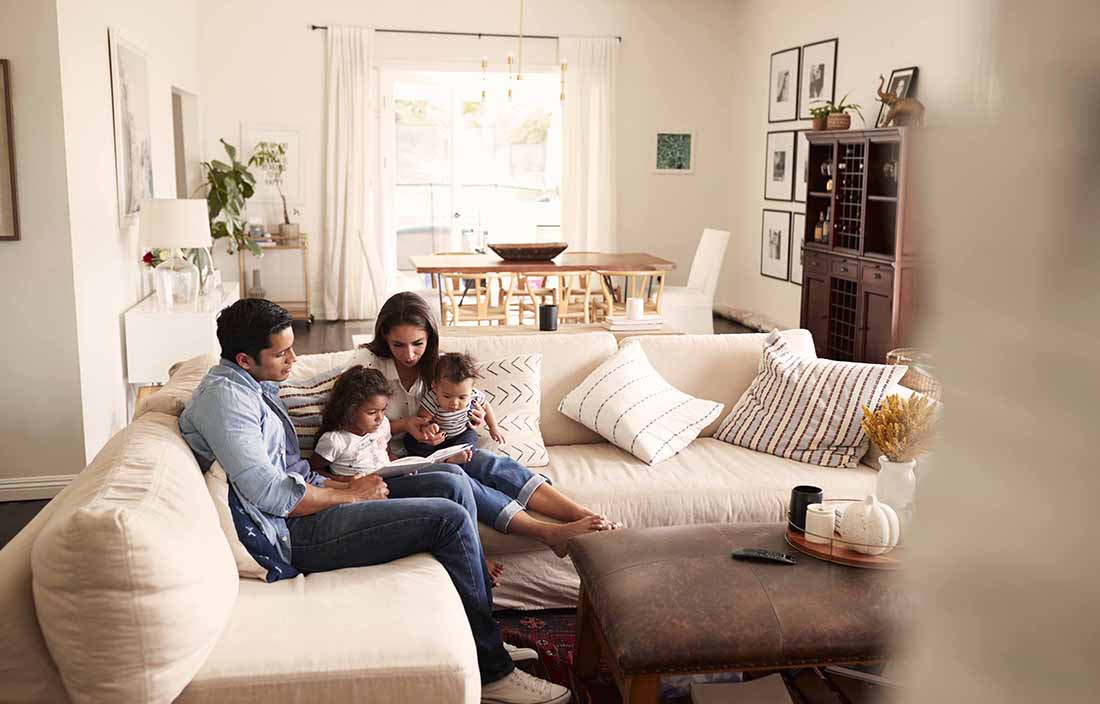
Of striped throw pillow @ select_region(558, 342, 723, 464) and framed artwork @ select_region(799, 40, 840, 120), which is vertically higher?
framed artwork @ select_region(799, 40, 840, 120)

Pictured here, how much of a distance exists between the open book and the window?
6681mm

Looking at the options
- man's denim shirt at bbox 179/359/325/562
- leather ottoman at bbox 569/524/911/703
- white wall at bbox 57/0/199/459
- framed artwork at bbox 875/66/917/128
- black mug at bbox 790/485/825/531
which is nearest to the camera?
leather ottoman at bbox 569/524/911/703

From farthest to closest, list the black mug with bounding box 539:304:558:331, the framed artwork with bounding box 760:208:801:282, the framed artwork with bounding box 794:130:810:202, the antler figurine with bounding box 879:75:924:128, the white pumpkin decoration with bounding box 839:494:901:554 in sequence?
the framed artwork with bounding box 760:208:801:282
the framed artwork with bounding box 794:130:810:202
the antler figurine with bounding box 879:75:924:128
the black mug with bounding box 539:304:558:331
the white pumpkin decoration with bounding box 839:494:901:554

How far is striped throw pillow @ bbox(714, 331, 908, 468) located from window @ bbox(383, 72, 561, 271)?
6.18 metres

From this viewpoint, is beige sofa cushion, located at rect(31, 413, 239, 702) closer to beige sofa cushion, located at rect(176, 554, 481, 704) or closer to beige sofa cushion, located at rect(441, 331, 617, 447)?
beige sofa cushion, located at rect(176, 554, 481, 704)

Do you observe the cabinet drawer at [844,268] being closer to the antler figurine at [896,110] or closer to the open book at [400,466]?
the antler figurine at [896,110]

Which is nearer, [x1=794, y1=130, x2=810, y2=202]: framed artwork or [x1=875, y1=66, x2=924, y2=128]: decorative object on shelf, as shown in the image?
[x1=875, y1=66, x2=924, y2=128]: decorative object on shelf

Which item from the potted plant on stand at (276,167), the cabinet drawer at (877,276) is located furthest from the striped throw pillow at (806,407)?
the potted plant on stand at (276,167)

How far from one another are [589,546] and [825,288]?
4.93m

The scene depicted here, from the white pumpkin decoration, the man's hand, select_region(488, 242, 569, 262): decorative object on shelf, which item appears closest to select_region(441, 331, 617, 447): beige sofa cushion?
the man's hand

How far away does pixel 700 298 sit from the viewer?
7840 millimetres

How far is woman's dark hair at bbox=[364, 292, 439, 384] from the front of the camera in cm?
331

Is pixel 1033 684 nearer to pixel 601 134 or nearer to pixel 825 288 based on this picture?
pixel 825 288

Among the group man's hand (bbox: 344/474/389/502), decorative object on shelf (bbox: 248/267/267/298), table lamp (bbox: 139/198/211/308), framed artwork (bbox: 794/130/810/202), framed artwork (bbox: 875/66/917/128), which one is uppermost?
framed artwork (bbox: 875/66/917/128)
